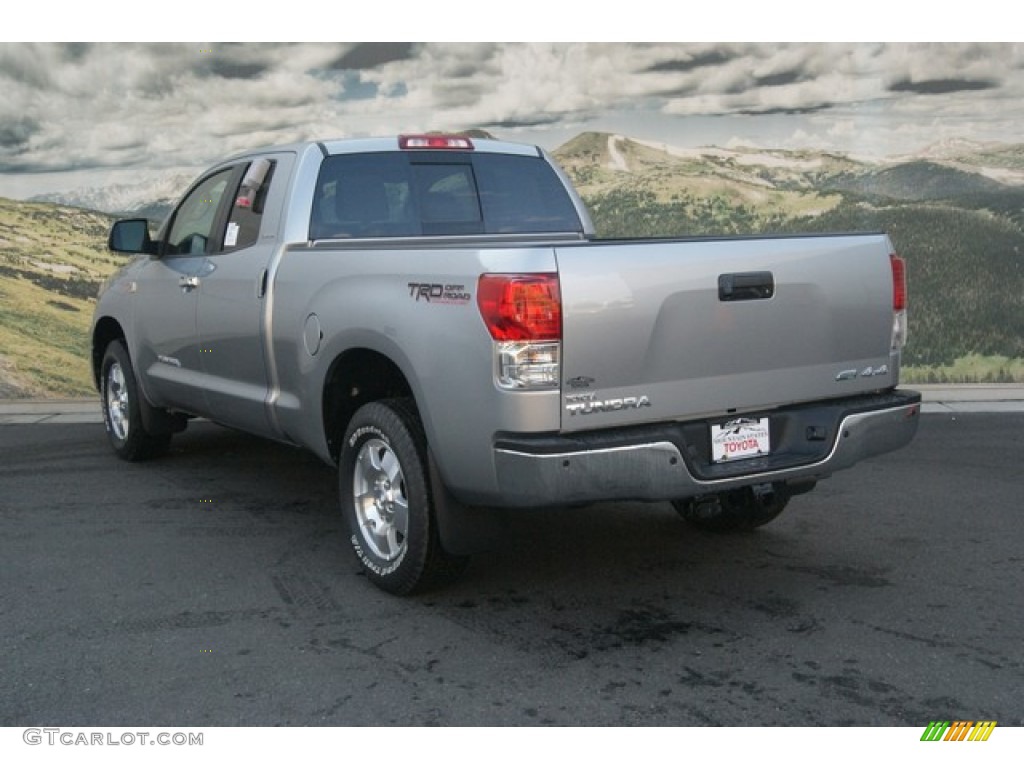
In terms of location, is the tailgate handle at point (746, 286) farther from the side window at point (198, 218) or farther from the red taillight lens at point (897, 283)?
the side window at point (198, 218)

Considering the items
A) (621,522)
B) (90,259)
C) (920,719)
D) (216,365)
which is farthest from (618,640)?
(90,259)

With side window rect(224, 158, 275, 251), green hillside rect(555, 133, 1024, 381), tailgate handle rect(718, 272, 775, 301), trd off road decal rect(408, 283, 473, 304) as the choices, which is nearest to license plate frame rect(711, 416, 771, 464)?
tailgate handle rect(718, 272, 775, 301)

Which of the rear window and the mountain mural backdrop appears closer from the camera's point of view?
the rear window

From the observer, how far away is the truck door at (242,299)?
18.9ft

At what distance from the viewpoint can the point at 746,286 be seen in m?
4.45

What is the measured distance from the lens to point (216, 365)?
20.4ft

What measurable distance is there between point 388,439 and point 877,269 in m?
2.06

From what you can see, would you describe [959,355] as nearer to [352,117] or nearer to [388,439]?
[352,117]

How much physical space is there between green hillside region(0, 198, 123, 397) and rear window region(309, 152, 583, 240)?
6.39m

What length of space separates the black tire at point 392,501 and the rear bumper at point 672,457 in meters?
0.51

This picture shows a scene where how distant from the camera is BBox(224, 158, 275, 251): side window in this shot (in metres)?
5.97
